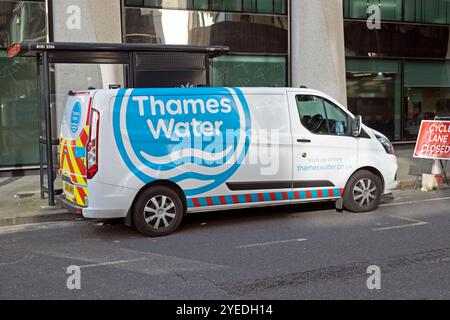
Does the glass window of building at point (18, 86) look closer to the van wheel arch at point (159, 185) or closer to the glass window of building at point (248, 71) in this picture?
the glass window of building at point (248, 71)

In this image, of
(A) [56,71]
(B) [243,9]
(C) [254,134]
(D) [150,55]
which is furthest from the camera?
(B) [243,9]

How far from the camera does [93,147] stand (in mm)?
6926

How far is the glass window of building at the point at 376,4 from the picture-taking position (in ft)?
53.3

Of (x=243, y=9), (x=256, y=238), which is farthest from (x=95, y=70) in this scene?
(x=256, y=238)

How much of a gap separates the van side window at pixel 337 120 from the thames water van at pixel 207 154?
0.02 m

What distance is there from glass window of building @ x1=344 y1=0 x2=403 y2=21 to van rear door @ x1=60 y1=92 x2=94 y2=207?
10.9 m

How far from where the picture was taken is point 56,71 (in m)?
12.2

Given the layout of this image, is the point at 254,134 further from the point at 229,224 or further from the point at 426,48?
the point at 426,48

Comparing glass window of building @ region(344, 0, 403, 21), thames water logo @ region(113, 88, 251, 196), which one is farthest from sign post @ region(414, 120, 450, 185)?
glass window of building @ region(344, 0, 403, 21)

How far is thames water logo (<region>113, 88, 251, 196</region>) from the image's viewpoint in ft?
23.2

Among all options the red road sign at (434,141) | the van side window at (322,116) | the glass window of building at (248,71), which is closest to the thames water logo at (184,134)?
the van side window at (322,116)

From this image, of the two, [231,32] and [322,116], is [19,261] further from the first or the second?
[231,32]

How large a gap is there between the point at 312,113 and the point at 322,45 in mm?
7065

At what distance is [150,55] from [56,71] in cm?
383
